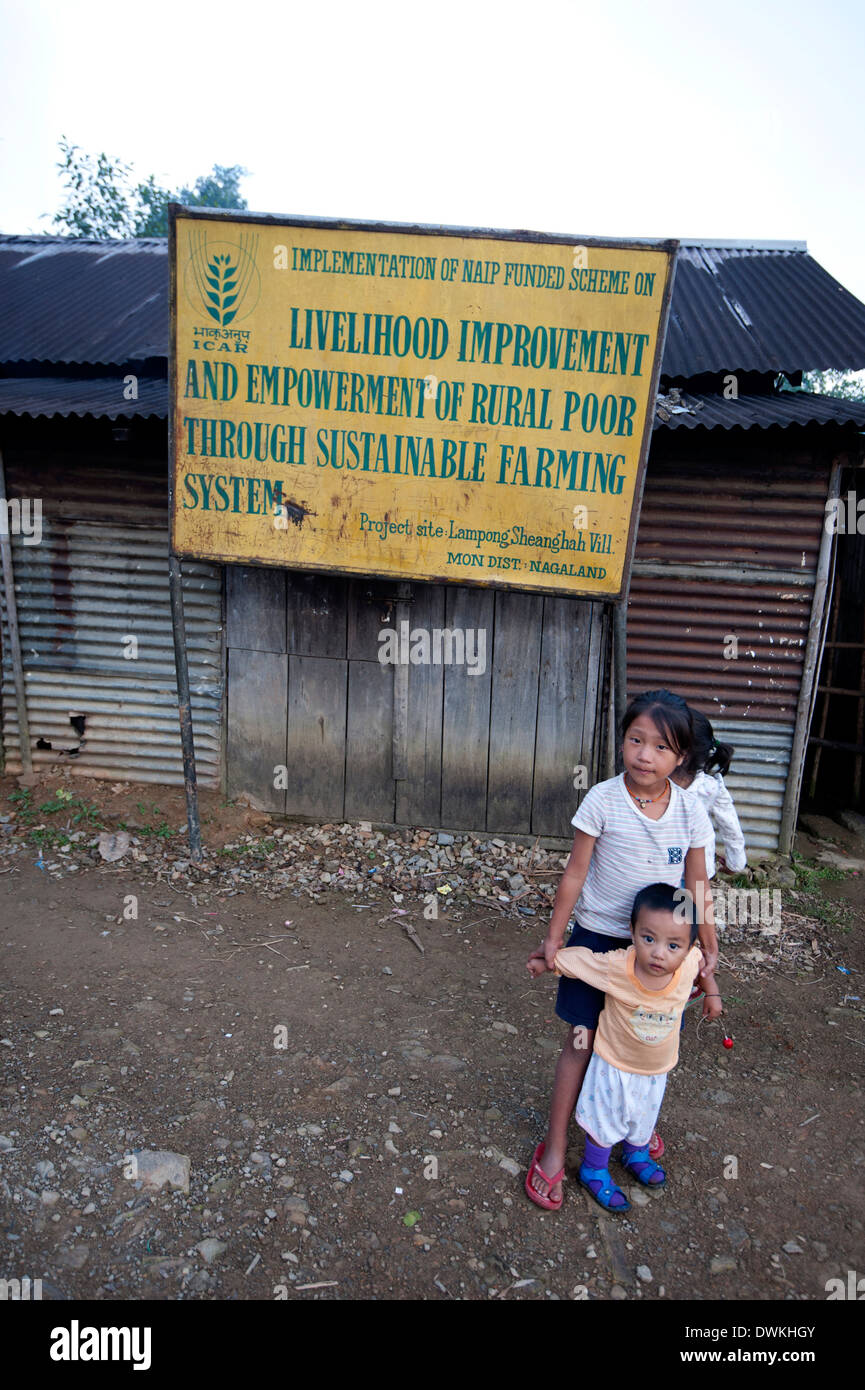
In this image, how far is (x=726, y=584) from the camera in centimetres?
500

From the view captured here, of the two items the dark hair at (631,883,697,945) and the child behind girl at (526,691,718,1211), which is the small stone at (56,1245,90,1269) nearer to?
the child behind girl at (526,691,718,1211)

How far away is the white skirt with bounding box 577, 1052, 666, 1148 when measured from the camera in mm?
2484

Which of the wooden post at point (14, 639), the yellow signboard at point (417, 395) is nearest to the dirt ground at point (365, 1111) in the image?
the wooden post at point (14, 639)

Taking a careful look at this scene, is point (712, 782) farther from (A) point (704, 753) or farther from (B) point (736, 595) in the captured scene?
(B) point (736, 595)

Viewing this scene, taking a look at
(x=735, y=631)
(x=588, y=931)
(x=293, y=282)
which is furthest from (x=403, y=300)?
(x=588, y=931)

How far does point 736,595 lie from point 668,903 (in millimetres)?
3267

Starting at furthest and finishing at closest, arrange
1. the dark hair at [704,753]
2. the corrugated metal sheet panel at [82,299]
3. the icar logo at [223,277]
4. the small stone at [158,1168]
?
A: 1. the corrugated metal sheet panel at [82,299]
2. the icar logo at [223,277]
3. the dark hair at [704,753]
4. the small stone at [158,1168]

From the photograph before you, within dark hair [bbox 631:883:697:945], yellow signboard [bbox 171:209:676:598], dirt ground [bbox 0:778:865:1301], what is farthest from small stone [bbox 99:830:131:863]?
dark hair [bbox 631:883:697:945]

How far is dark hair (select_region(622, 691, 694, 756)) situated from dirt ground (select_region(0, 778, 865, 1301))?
1617 millimetres

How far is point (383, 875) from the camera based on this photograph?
16.5ft

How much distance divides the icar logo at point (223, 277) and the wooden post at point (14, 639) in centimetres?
234

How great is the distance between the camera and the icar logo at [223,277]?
4.07 metres

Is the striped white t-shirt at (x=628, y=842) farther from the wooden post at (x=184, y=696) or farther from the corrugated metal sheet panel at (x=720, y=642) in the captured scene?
the wooden post at (x=184, y=696)
